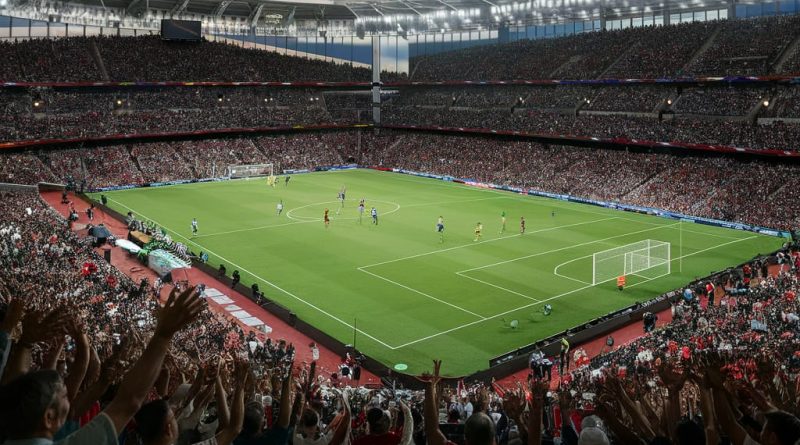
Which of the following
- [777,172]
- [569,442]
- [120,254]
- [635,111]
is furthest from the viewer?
[635,111]

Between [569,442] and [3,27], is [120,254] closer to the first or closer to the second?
[569,442]

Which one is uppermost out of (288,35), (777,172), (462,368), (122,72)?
(288,35)

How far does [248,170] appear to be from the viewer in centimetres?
7600

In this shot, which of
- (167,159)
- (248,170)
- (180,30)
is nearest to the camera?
(167,159)

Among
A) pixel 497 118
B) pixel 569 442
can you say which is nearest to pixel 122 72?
pixel 497 118

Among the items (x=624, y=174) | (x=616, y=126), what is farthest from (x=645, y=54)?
(x=624, y=174)

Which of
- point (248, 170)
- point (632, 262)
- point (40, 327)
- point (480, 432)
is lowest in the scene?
point (632, 262)

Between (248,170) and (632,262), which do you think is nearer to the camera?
(632,262)

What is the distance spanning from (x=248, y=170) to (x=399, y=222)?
31553 millimetres

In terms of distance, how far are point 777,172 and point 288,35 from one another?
63.4m

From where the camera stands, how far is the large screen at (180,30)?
8025cm

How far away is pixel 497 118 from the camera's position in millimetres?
78500

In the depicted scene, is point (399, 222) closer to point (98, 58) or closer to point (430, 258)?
point (430, 258)

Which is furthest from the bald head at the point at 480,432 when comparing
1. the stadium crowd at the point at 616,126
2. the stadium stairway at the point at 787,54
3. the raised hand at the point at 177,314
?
the stadium stairway at the point at 787,54
